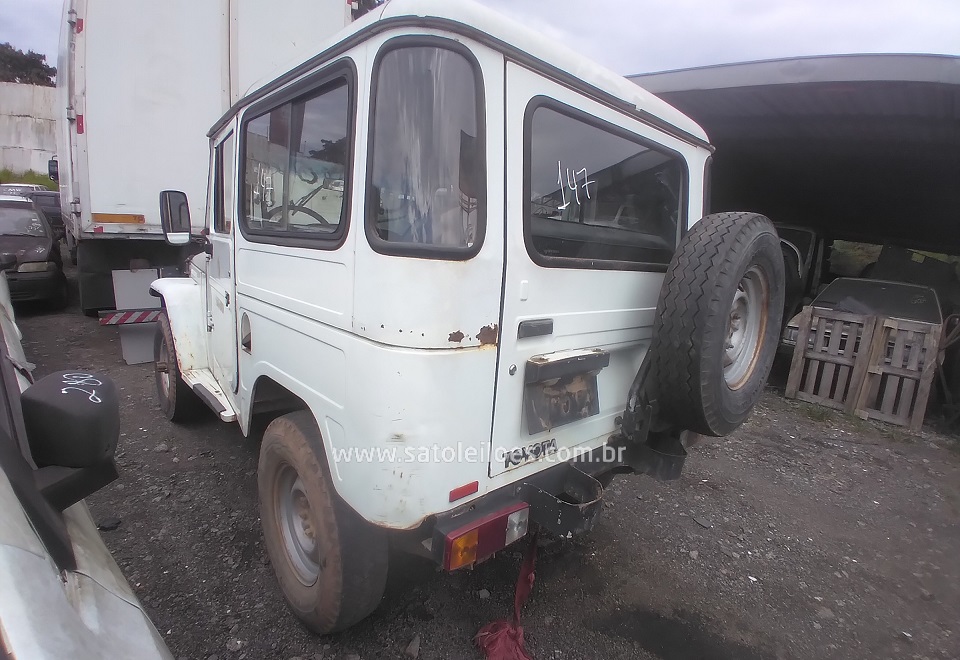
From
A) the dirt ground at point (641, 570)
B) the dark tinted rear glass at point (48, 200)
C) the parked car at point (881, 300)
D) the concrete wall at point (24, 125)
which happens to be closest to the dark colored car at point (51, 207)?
the dark tinted rear glass at point (48, 200)

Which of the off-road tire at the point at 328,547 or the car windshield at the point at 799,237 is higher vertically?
the car windshield at the point at 799,237

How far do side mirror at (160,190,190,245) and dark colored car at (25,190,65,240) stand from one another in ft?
32.3

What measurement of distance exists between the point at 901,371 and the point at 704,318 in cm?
465

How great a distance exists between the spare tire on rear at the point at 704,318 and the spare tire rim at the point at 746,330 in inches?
6.7

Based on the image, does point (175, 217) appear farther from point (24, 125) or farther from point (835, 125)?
point (24, 125)

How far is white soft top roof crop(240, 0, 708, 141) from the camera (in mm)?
1550

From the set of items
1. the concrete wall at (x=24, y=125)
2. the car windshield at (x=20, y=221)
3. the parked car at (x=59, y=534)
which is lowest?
the parked car at (x=59, y=534)

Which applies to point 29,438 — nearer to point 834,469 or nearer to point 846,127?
point 834,469

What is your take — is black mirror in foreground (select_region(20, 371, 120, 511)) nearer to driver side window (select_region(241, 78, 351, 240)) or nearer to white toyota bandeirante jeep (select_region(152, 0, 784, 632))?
white toyota bandeirante jeep (select_region(152, 0, 784, 632))

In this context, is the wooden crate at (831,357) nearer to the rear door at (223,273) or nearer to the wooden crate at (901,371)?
the wooden crate at (901,371)

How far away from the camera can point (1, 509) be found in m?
0.95

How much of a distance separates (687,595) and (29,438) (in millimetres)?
2841

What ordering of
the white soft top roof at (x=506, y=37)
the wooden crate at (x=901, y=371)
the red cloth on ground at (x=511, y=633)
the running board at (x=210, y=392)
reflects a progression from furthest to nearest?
the wooden crate at (x=901, y=371), the running board at (x=210, y=392), the red cloth on ground at (x=511, y=633), the white soft top roof at (x=506, y=37)

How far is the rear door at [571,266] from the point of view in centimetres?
183
